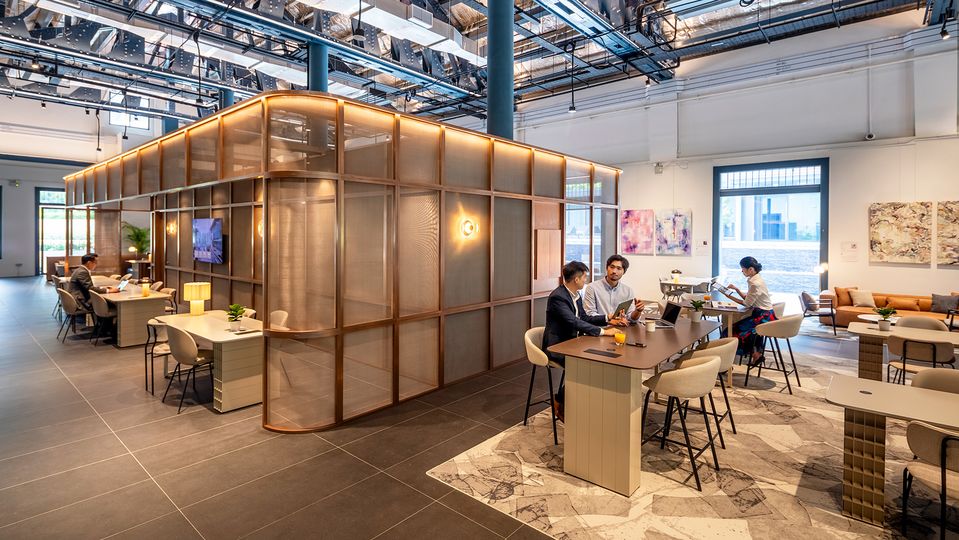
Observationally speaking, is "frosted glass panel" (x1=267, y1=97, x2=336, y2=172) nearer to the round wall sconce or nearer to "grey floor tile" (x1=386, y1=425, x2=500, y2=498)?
the round wall sconce

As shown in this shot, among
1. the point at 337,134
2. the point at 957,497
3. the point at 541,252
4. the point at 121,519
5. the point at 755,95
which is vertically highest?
the point at 755,95

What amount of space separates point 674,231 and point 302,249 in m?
9.86

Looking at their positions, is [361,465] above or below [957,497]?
below

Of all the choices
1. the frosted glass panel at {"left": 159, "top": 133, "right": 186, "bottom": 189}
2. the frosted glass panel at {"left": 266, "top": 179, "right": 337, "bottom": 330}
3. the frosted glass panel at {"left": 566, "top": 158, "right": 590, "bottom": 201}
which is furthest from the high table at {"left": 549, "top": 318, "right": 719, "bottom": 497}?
the frosted glass panel at {"left": 159, "top": 133, "right": 186, "bottom": 189}

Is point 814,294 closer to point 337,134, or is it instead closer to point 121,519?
point 337,134

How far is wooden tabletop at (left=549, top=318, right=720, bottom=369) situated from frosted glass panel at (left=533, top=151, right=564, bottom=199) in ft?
10.1

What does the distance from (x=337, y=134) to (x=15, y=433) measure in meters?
4.18

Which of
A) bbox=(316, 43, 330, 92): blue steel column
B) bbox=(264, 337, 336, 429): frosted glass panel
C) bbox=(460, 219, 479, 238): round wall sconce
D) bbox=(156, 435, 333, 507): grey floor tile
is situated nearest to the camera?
bbox=(156, 435, 333, 507): grey floor tile

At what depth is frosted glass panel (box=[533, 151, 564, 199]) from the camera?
23.4ft

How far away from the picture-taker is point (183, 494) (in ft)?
11.3

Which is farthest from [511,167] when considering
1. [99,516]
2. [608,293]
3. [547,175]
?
[99,516]

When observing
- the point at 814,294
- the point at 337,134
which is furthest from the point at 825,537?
the point at 814,294

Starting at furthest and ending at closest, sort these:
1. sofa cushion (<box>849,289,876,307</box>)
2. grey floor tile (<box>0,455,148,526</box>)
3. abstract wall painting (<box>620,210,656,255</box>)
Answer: abstract wall painting (<box>620,210,656,255</box>) < sofa cushion (<box>849,289,876,307</box>) < grey floor tile (<box>0,455,148,526</box>)

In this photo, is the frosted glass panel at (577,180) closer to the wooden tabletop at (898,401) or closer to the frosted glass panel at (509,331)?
the frosted glass panel at (509,331)
